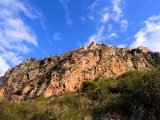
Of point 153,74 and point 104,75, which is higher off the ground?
point 104,75

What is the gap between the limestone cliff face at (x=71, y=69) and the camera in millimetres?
108812

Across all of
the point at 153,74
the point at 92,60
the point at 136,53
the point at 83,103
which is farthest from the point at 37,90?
the point at 153,74

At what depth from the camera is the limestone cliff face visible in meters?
109

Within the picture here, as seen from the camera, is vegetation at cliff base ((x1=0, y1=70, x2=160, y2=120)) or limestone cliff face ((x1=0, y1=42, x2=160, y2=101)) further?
limestone cliff face ((x1=0, y1=42, x2=160, y2=101))

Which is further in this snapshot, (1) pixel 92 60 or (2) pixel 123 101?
(1) pixel 92 60

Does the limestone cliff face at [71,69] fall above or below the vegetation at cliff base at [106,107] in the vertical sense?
above

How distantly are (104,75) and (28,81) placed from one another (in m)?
28.8

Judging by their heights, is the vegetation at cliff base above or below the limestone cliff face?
below

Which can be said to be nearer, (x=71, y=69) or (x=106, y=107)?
(x=106, y=107)

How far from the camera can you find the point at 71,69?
367 feet

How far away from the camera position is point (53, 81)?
109 m

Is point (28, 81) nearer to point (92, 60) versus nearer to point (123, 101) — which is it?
point (92, 60)

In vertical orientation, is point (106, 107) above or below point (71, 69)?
below

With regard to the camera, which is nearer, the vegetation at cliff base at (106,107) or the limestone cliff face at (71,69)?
the vegetation at cliff base at (106,107)
